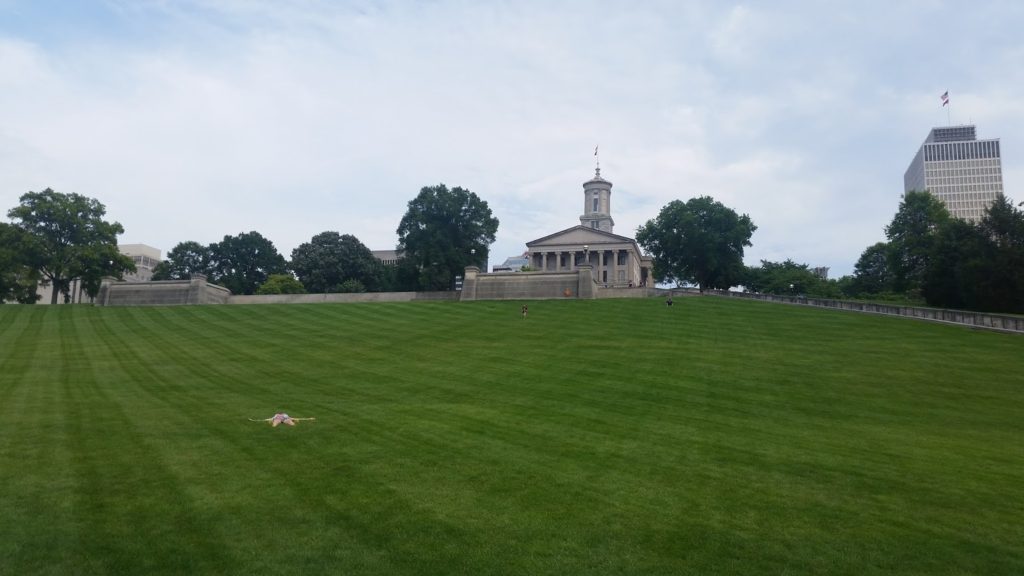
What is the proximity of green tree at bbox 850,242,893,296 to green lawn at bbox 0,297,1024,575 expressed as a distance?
65.9m

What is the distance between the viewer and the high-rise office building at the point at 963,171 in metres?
177

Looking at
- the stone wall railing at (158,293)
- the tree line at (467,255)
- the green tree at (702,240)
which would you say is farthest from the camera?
the green tree at (702,240)

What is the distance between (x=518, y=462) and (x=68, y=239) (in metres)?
66.8

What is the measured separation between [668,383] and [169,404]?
14.8m

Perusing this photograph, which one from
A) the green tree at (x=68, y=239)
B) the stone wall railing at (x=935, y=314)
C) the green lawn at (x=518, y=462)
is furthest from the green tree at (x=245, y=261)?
the stone wall railing at (x=935, y=314)

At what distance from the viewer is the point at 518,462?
1181 cm

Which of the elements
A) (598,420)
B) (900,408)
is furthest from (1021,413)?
(598,420)

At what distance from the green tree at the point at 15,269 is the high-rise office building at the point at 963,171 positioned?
199 metres

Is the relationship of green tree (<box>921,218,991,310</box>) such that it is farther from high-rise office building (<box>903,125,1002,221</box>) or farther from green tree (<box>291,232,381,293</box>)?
high-rise office building (<box>903,125,1002,221</box>)

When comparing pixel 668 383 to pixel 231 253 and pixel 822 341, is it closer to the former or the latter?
pixel 822 341

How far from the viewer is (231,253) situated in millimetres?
95750

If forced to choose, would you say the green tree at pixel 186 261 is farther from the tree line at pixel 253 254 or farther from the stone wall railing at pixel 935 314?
the stone wall railing at pixel 935 314

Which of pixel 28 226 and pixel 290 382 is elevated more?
pixel 28 226

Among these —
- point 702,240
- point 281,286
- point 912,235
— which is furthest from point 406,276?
point 912,235
